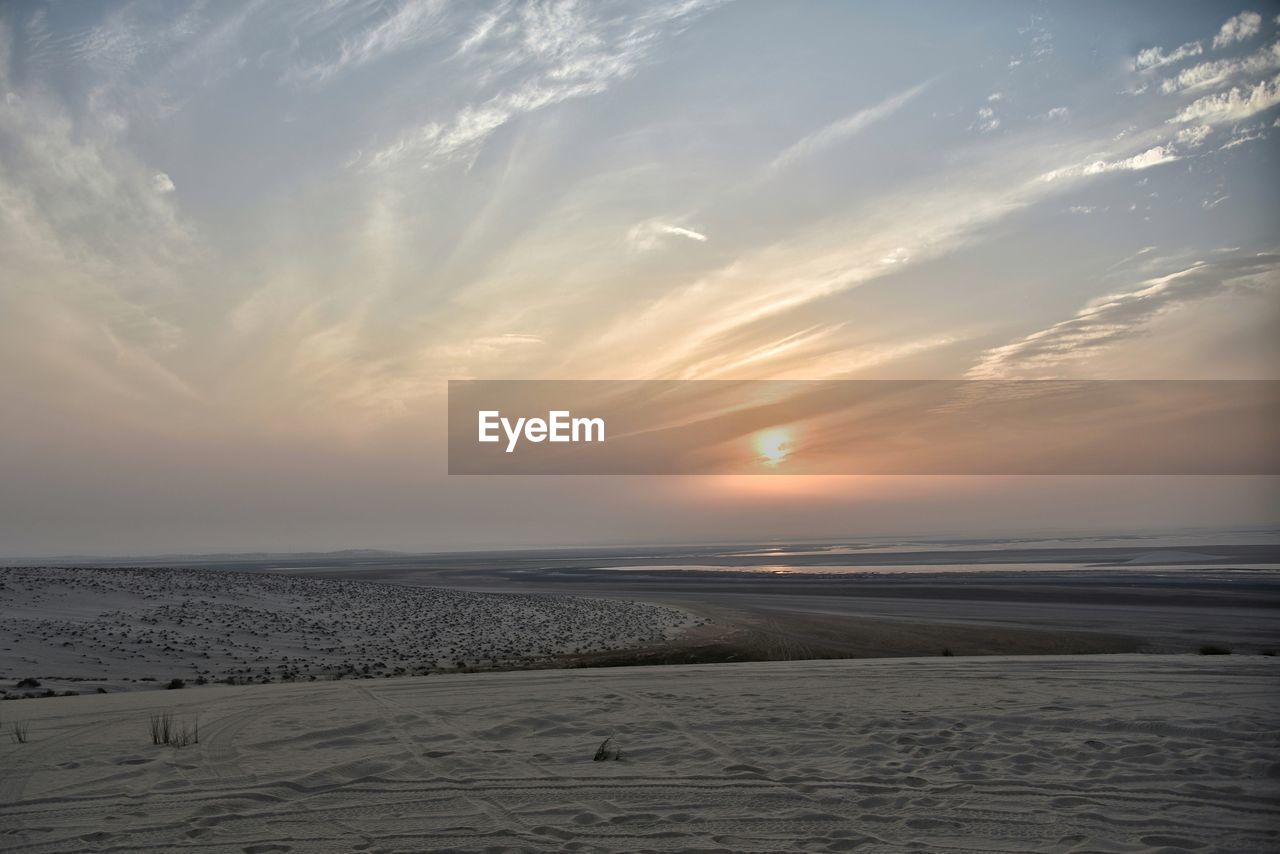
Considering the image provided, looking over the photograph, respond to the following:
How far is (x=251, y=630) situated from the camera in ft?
Answer: 85.6

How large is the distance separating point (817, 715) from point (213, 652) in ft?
60.5

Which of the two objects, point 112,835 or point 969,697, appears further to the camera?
point 969,697

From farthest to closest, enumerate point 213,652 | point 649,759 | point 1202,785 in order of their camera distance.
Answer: point 213,652, point 649,759, point 1202,785

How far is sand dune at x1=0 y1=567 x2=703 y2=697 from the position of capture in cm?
1981

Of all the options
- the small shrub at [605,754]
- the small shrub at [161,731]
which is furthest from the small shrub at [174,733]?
the small shrub at [605,754]

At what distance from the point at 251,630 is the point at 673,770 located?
22.0m

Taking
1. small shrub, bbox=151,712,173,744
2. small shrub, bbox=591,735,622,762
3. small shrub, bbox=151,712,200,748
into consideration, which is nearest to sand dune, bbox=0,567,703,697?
small shrub, bbox=151,712,200,748

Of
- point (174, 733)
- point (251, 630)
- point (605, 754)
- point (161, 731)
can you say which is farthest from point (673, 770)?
point (251, 630)

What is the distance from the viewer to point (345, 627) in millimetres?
28938

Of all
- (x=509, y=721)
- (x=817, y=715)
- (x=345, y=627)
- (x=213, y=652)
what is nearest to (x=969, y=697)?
(x=817, y=715)

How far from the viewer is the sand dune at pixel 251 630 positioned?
65.0 ft

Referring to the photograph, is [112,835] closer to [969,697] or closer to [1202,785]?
[1202,785]

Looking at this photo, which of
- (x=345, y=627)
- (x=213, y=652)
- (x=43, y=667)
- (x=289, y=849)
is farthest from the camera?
(x=345, y=627)

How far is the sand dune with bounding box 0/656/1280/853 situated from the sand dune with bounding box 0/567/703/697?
21.5ft
